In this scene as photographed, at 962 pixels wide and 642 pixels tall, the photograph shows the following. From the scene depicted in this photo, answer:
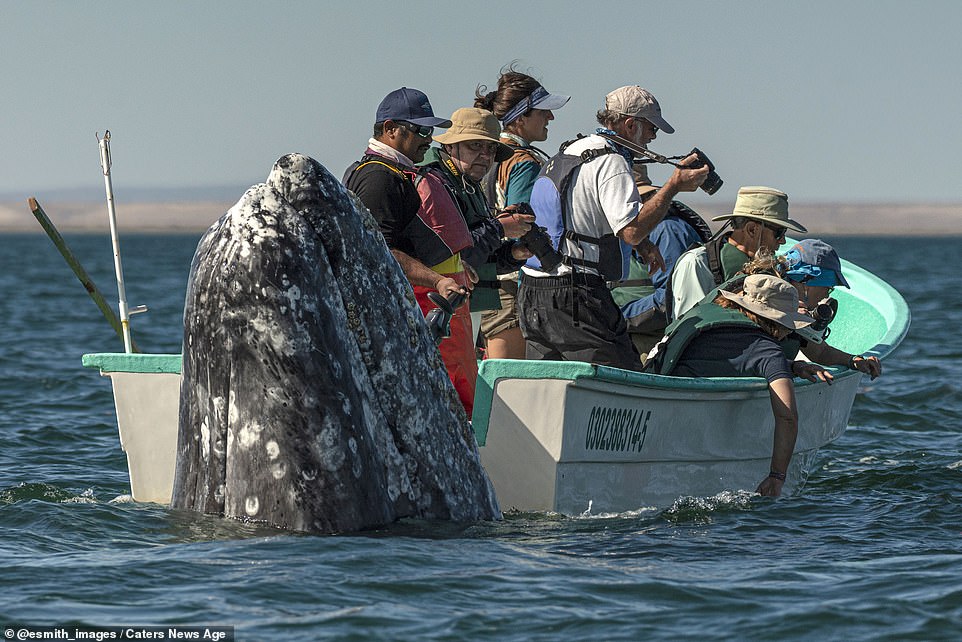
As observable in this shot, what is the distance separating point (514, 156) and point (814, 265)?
228 centimetres

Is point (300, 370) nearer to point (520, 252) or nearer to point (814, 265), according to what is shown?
point (520, 252)

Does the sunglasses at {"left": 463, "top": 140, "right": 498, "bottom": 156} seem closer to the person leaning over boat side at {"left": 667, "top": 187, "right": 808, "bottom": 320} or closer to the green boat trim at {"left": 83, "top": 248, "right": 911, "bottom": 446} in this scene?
the person leaning over boat side at {"left": 667, "top": 187, "right": 808, "bottom": 320}

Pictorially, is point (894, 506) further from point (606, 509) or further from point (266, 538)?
point (266, 538)

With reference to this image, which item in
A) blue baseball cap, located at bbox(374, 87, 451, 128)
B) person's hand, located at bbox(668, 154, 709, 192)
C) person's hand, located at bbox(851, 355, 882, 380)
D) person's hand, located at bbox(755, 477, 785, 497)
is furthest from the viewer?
person's hand, located at bbox(851, 355, 882, 380)

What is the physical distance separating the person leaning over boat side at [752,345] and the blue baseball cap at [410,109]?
2153mm

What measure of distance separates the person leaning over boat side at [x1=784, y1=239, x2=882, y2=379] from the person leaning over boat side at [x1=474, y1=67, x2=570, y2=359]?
5.97 ft

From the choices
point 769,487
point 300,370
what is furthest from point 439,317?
point 769,487

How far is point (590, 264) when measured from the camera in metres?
8.02

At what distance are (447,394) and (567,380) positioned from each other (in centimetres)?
81

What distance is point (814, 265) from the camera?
32.1 feet

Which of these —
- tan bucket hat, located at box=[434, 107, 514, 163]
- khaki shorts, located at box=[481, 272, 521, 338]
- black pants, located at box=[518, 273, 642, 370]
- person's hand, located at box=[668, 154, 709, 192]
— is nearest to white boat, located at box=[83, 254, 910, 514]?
black pants, located at box=[518, 273, 642, 370]

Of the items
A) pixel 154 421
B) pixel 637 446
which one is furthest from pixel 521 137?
pixel 154 421

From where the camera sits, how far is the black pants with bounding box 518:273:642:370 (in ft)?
26.3

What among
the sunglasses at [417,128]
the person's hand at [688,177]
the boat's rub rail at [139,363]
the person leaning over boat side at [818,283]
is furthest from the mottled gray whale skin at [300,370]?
the person leaning over boat side at [818,283]
